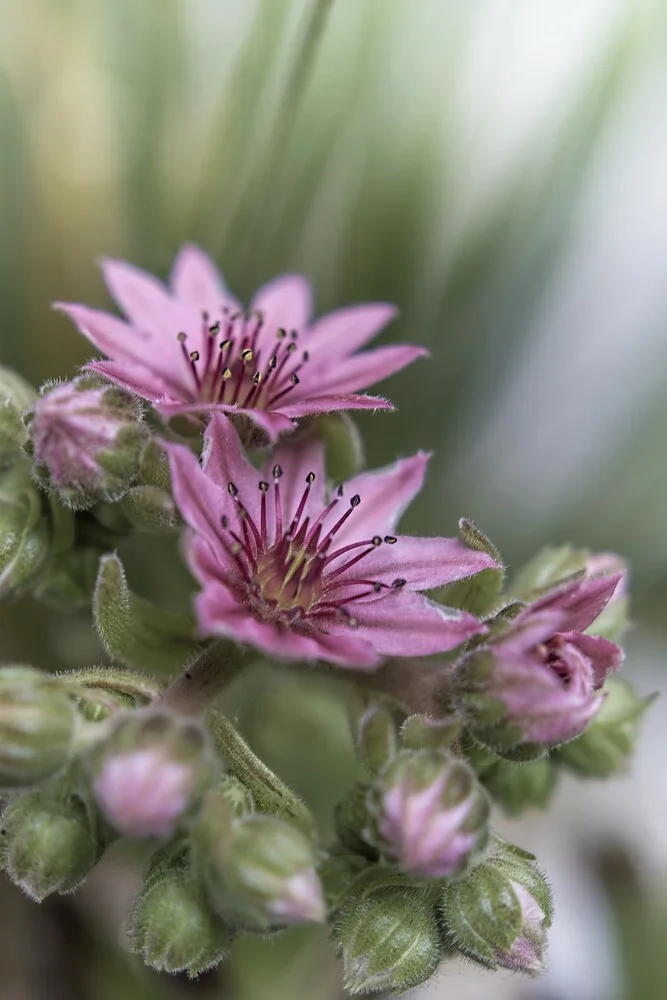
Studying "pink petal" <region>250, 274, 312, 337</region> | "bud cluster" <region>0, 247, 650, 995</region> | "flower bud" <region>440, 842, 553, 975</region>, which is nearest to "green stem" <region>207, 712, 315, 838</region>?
"bud cluster" <region>0, 247, 650, 995</region>

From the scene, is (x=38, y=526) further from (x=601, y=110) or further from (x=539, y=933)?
(x=601, y=110)

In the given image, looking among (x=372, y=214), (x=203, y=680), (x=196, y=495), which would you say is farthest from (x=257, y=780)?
(x=372, y=214)

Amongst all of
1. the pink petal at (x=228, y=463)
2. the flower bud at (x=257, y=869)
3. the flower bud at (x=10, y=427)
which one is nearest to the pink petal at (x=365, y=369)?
the pink petal at (x=228, y=463)

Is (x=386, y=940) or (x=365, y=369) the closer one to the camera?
(x=386, y=940)

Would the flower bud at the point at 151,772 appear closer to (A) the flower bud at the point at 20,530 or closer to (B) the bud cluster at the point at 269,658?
(B) the bud cluster at the point at 269,658

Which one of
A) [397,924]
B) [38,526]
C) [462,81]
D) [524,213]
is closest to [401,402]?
[524,213]

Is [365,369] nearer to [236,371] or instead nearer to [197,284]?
[236,371]
